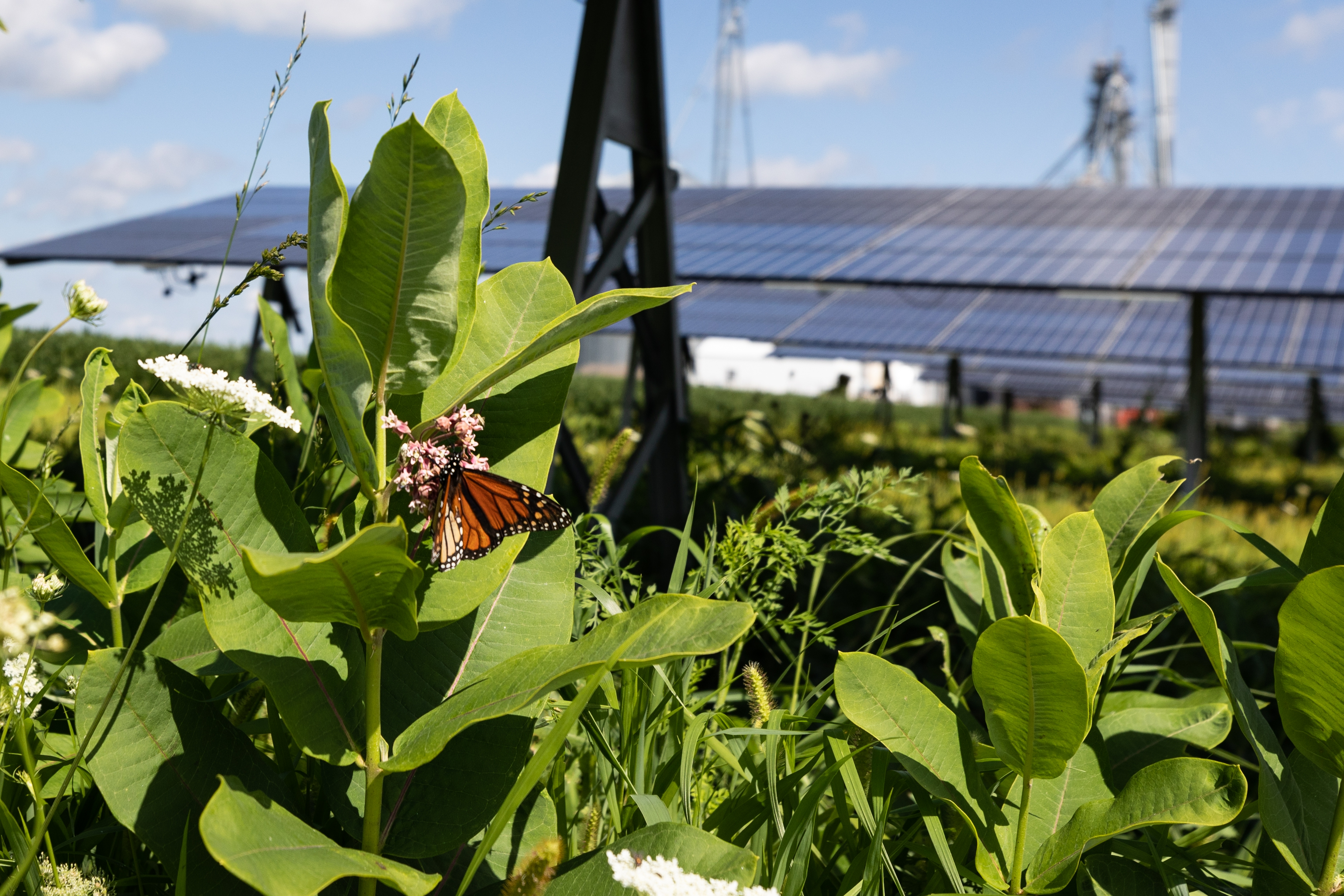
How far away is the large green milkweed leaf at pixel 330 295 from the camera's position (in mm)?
598

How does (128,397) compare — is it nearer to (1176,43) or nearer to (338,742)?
(338,742)

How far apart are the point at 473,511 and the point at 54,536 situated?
415mm

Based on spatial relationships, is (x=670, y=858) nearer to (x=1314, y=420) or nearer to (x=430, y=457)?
(x=430, y=457)

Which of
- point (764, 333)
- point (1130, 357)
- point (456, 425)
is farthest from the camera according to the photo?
point (1130, 357)

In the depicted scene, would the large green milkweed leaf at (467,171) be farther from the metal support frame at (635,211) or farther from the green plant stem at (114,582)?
the metal support frame at (635,211)

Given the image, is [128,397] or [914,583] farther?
[914,583]

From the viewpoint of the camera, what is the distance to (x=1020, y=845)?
791 mm

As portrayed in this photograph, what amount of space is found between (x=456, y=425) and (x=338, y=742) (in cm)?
26

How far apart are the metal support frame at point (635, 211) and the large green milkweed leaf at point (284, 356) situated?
949 millimetres

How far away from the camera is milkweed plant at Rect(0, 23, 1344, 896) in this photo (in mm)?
614

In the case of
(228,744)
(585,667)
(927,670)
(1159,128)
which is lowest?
(927,670)

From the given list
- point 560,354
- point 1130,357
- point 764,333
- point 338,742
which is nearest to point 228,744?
point 338,742

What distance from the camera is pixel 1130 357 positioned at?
12.8m

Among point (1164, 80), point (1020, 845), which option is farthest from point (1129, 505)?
point (1164, 80)
